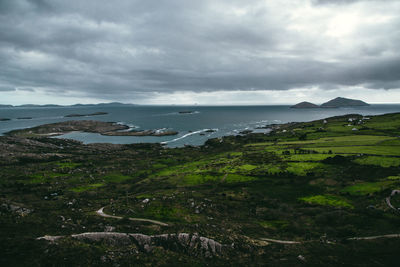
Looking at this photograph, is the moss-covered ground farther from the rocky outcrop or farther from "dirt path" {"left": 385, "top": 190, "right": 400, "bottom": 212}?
"dirt path" {"left": 385, "top": 190, "right": 400, "bottom": 212}

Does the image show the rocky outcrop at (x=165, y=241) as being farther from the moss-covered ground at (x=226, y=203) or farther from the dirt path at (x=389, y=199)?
the dirt path at (x=389, y=199)

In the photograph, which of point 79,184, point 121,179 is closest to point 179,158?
point 121,179

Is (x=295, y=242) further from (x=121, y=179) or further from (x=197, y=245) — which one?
(x=121, y=179)

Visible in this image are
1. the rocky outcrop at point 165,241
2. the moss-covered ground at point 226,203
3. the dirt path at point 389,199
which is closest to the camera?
the moss-covered ground at point 226,203

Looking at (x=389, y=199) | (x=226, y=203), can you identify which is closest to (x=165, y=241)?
→ (x=226, y=203)

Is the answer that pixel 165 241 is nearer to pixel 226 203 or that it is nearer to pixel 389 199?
pixel 226 203

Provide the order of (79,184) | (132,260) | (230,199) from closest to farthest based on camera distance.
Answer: (132,260)
(230,199)
(79,184)

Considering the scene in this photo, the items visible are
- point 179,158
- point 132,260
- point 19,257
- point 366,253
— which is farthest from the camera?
point 179,158

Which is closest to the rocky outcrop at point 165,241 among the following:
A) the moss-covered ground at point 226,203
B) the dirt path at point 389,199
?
the moss-covered ground at point 226,203
